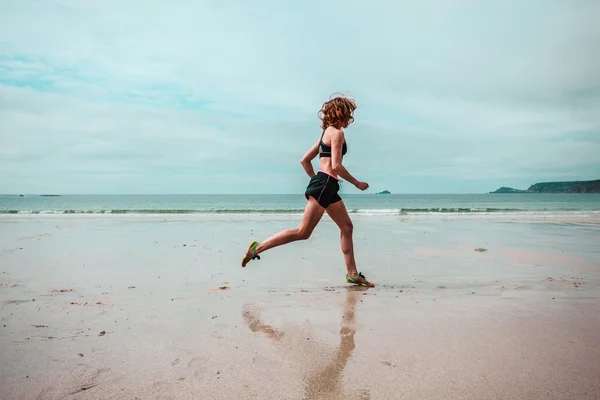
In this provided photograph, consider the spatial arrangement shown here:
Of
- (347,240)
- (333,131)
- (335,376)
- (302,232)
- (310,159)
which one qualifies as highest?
(333,131)

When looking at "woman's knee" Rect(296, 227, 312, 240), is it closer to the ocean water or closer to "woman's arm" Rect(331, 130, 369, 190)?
"woman's arm" Rect(331, 130, 369, 190)

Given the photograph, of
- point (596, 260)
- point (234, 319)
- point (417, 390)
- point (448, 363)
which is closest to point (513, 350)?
point (448, 363)

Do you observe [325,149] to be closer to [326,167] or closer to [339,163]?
[326,167]

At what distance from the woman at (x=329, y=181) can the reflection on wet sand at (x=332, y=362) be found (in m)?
1.04

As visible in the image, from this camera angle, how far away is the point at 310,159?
5.05m

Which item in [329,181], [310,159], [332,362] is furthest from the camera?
[310,159]

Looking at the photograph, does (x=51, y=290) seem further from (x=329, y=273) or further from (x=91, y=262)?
(x=329, y=273)

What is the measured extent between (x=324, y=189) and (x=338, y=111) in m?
0.93

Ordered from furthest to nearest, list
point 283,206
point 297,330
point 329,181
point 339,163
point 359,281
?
point 283,206 < point 359,281 < point 329,181 < point 339,163 < point 297,330

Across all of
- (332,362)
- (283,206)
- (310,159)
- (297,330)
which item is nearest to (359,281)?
(310,159)

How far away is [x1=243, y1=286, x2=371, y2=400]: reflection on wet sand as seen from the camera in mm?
2201

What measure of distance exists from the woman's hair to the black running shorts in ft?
2.07

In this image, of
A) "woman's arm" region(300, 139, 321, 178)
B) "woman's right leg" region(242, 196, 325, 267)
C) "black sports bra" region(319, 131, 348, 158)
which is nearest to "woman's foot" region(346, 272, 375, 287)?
"woman's right leg" region(242, 196, 325, 267)

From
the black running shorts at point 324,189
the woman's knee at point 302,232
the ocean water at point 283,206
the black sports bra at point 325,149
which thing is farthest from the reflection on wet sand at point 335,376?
the ocean water at point 283,206
